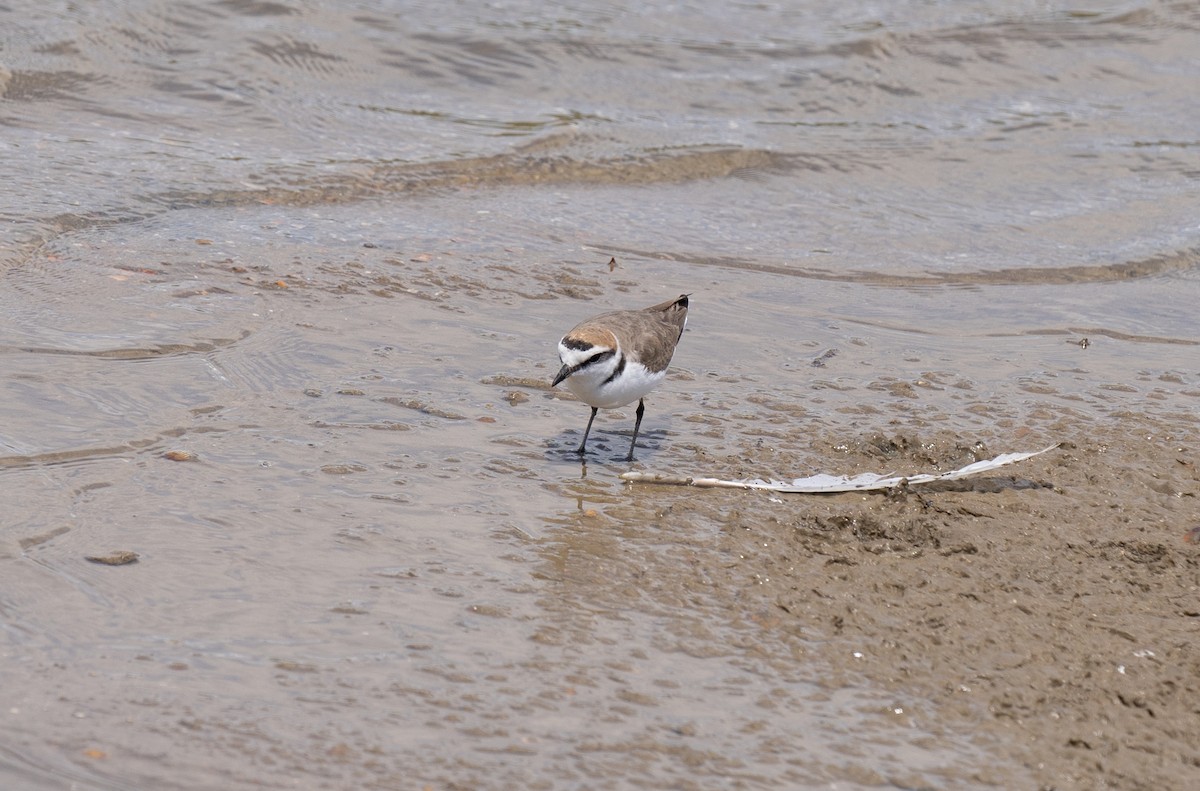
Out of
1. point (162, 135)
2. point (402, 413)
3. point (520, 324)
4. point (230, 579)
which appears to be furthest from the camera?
point (162, 135)

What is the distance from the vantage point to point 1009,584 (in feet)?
17.9

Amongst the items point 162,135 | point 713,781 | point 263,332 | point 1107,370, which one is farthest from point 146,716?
point 162,135

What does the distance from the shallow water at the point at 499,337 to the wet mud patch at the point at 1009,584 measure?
15 centimetres

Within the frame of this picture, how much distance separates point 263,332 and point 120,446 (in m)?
1.74

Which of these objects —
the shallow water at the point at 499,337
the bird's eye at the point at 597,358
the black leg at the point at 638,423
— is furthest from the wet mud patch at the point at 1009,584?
the bird's eye at the point at 597,358

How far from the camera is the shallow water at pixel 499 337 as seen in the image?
444 centimetres

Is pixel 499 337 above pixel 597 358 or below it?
below

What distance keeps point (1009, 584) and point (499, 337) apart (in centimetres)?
378

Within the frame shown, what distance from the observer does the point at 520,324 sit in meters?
8.49

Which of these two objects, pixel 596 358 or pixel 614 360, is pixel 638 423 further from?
pixel 596 358

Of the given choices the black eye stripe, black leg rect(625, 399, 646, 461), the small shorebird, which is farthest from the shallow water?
the black eye stripe

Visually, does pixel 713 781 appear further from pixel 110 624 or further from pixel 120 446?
pixel 120 446

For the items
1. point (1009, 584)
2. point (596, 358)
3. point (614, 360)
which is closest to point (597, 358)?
point (596, 358)

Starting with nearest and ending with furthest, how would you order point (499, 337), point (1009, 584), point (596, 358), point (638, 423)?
point (1009, 584), point (596, 358), point (638, 423), point (499, 337)
